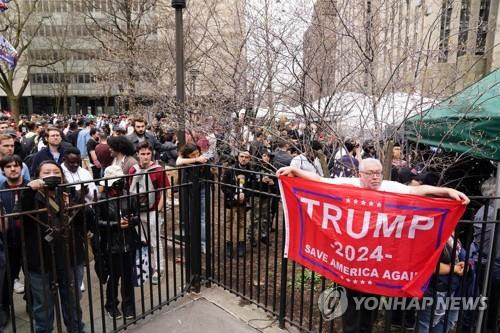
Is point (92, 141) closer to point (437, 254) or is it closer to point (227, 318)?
point (227, 318)

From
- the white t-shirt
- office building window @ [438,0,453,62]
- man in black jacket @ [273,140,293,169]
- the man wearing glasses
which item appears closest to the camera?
the man wearing glasses

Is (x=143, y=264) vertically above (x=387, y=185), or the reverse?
(x=387, y=185)

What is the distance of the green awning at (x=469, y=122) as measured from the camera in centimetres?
402

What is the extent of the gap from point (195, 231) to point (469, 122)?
350 cm

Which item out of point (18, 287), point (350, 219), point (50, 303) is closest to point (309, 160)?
point (350, 219)

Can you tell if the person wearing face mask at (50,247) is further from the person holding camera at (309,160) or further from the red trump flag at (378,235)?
the person holding camera at (309,160)

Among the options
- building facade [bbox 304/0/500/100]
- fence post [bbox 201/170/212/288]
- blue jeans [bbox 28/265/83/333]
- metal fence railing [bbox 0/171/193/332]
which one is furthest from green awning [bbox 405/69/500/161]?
blue jeans [bbox 28/265/83/333]

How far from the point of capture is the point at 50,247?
10.3 ft

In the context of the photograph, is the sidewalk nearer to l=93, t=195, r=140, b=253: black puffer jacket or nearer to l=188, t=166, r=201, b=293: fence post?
l=188, t=166, r=201, b=293: fence post

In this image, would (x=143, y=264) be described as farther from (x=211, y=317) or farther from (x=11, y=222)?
(x=11, y=222)

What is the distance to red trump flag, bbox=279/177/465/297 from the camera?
2.65 m

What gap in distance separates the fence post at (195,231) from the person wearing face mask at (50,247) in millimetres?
1185

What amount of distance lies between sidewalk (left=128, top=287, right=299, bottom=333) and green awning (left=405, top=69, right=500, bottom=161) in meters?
2.94

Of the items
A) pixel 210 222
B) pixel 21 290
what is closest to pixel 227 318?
pixel 210 222
